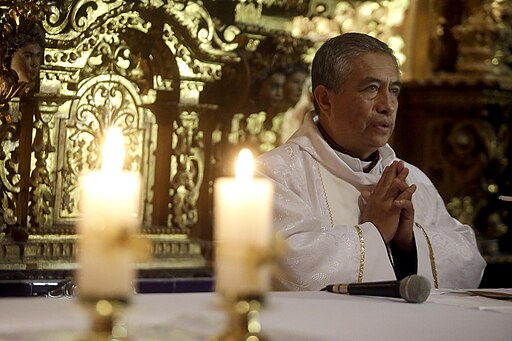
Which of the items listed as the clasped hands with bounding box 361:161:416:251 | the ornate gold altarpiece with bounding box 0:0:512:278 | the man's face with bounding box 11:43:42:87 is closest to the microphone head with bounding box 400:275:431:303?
the clasped hands with bounding box 361:161:416:251

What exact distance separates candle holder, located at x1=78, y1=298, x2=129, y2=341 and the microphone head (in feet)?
4.83

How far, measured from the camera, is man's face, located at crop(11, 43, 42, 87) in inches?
210

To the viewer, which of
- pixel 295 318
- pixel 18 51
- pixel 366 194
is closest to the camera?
pixel 295 318

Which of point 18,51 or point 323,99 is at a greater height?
point 18,51

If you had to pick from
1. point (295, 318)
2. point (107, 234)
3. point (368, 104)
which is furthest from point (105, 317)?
point (368, 104)

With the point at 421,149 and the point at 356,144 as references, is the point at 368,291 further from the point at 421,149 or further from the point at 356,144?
the point at 421,149

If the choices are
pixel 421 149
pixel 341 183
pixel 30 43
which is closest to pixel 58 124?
pixel 30 43

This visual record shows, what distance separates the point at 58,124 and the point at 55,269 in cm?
76

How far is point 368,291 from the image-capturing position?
3.06 metres

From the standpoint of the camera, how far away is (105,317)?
1.54m

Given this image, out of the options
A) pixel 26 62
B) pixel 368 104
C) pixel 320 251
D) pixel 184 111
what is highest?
pixel 26 62

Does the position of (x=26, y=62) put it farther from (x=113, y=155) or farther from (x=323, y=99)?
(x=113, y=155)

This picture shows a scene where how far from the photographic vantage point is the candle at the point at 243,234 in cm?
155

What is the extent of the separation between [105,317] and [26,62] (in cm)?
397
